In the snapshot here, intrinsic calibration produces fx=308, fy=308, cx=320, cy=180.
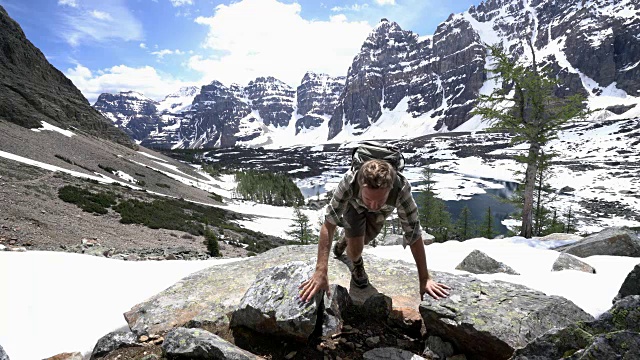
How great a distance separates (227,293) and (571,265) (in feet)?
23.4

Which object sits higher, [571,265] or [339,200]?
[339,200]

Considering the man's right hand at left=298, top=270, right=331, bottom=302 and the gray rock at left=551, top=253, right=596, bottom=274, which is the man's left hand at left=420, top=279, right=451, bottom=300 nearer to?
the man's right hand at left=298, top=270, right=331, bottom=302

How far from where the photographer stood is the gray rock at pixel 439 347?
3.47 meters

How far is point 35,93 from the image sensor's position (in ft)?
254

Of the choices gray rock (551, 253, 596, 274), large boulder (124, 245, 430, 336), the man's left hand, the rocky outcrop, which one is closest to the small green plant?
large boulder (124, 245, 430, 336)

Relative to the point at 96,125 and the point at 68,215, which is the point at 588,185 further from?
the point at 96,125

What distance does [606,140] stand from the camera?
174375 mm

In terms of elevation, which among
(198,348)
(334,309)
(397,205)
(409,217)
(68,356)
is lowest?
(68,356)

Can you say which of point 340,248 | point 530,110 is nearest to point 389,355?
point 340,248

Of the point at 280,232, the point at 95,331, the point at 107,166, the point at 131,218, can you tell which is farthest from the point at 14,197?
the point at 107,166

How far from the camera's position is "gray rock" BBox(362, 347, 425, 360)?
3.25 metres

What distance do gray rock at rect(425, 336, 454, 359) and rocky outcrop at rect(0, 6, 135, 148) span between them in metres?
80.2

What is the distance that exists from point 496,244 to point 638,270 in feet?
29.1

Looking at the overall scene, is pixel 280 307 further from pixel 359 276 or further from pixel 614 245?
pixel 614 245
